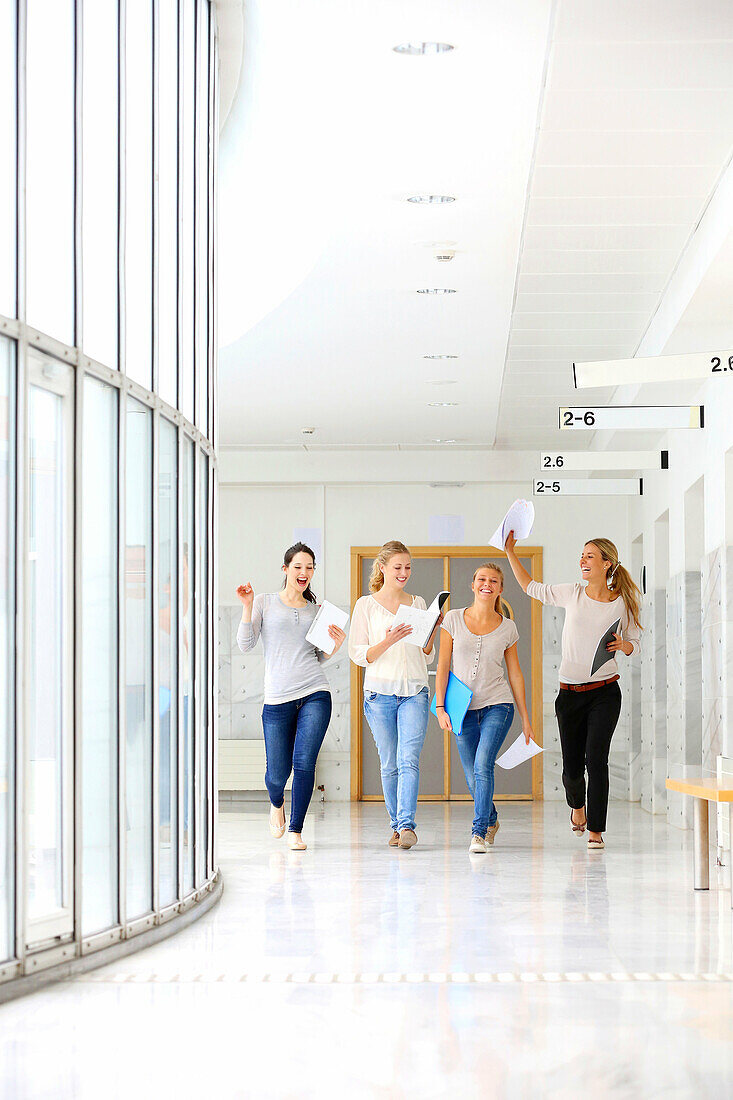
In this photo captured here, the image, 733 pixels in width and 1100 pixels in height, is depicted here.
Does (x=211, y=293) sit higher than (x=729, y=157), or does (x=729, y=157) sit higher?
(x=729, y=157)

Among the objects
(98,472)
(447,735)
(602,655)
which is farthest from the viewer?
(447,735)

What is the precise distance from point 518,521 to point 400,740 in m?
1.43

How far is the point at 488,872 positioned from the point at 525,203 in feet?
10.6

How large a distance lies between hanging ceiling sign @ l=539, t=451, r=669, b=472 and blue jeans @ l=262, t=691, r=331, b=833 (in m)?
2.03

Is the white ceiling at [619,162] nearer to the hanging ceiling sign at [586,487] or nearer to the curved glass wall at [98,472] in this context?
the hanging ceiling sign at [586,487]

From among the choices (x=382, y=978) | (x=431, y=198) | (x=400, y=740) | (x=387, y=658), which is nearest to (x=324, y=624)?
(x=387, y=658)

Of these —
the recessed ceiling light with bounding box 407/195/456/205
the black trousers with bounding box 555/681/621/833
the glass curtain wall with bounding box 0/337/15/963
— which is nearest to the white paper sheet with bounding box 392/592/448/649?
the black trousers with bounding box 555/681/621/833

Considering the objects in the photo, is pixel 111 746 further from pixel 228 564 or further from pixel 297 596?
pixel 228 564

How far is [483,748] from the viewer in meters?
7.84

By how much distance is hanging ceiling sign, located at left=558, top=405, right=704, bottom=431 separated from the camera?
6859mm

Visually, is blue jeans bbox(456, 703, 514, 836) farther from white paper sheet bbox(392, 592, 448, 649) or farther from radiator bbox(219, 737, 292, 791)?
radiator bbox(219, 737, 292, 791)

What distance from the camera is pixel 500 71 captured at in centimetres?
539

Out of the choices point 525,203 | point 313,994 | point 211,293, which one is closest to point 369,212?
point 525,203

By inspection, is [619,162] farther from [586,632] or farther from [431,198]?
[586,632]
